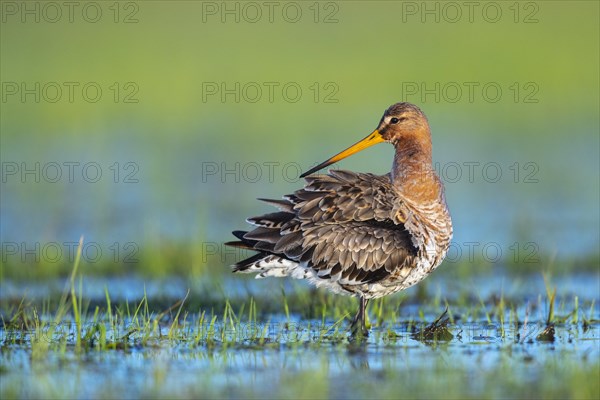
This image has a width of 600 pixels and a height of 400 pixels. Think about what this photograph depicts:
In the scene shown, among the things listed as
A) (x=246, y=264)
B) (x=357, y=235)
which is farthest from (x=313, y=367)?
(x=246, y=264)

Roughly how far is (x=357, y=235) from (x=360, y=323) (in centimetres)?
75

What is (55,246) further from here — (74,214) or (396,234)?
(396,234)

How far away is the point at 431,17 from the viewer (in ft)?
92.9

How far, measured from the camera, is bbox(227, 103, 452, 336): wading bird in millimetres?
9594

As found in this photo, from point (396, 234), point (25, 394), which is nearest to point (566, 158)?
point (396, 234)

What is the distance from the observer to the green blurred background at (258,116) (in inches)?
561

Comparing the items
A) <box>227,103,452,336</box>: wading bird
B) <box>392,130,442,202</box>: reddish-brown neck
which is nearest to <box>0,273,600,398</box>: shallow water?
<box>227,103,452,336</box>: wading bird

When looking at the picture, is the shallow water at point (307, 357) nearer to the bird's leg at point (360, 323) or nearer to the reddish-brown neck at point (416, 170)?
the bird's leg at point (360, 323)

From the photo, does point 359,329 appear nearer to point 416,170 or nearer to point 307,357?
point 307,357

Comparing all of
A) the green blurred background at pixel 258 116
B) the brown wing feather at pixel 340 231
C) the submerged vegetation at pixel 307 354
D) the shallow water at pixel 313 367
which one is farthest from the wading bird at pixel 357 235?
the green blurred background at pixel 258 116

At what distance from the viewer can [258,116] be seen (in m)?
21.7

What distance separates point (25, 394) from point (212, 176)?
10196 mm

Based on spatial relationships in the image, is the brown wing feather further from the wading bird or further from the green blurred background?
the green blurred background

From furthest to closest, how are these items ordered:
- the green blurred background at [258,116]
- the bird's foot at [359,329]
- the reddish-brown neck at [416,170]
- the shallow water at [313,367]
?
the green blurred background at [258,116] < the reddish-brown neck at [416,170] < the bird's foot at [359,329] < the shallow water at [313,367]
